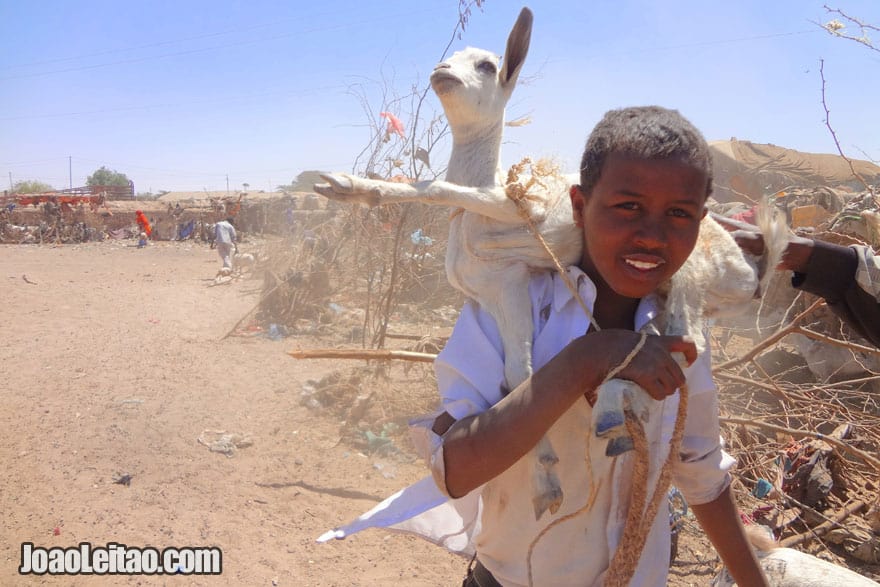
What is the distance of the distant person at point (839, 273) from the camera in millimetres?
1453

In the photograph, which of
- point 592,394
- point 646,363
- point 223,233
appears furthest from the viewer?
point 223,233

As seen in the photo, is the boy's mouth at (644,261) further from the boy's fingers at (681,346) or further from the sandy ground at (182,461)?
the sandy ground at (182,461)

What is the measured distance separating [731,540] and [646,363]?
0.66 metres

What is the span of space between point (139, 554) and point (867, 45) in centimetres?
498

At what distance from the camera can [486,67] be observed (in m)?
1.84

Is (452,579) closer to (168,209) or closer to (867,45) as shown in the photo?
(867,45)

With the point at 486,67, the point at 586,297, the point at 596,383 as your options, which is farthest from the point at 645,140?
the point at 486,67

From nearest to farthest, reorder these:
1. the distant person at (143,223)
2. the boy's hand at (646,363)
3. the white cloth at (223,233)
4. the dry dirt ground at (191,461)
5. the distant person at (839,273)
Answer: the boy's hand at (646,363), the distant person at (839,273), the dry dirt ground at (191,461), the white cloth at (223,233), the distant person at (143,223)

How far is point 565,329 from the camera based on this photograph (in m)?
1.17

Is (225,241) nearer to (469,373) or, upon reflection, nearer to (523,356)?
(523,356)

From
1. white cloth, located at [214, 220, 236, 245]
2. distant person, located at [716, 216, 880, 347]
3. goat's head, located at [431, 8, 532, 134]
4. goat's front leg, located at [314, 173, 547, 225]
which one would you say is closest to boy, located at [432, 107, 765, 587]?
goat's front leg, located at [314, 173, 547, 225]

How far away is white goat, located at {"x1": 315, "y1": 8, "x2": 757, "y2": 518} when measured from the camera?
4.17 ft

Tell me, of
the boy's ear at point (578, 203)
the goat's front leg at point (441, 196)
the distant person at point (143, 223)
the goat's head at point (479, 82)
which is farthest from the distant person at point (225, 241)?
the boy's ear at point (578, 203)

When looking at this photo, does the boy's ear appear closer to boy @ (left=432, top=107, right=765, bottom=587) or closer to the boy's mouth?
boy @ (left=432, top=107, right=765, bottom=587)
